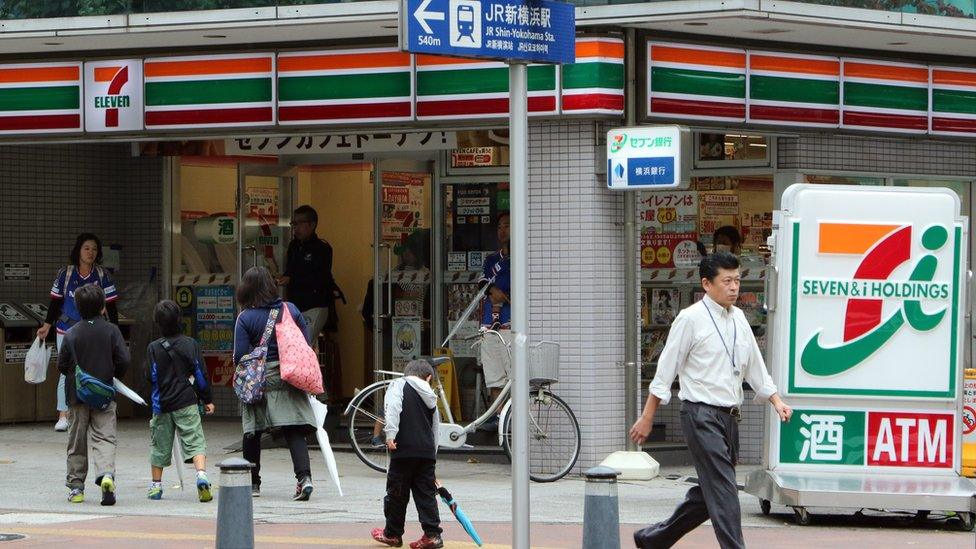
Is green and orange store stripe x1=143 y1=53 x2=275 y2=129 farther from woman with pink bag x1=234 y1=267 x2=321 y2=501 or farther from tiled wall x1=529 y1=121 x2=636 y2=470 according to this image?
woman with pink bag x1=234 y1=267 x2=321 y2=501

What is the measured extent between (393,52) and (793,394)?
5.02 metres

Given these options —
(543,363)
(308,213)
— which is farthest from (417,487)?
(308,213)

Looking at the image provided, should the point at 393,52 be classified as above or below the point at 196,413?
above

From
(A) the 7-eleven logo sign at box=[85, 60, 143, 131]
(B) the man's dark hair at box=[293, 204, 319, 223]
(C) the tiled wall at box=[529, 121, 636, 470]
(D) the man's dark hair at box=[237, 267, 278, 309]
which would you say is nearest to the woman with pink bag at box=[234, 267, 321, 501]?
(D) the man's dark hair at box=[237, 267, 278, 309]

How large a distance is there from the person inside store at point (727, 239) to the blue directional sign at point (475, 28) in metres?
7.88

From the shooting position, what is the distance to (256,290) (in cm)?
1234

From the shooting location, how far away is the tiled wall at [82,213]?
17797 mm

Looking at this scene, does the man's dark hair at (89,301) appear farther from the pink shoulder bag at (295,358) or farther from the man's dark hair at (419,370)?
the man's dark hair at (419,370)

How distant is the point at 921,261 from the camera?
11.5m

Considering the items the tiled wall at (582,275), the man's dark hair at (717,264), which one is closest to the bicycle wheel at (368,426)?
the tiled wall at (582,275)

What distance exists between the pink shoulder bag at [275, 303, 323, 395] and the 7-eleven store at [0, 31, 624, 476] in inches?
102

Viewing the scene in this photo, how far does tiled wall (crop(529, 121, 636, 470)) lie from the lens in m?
13.9

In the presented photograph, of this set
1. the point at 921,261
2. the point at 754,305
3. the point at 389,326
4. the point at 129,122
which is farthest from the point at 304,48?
the point at 921,261

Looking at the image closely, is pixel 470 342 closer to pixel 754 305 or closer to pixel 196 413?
pixel 754 305
